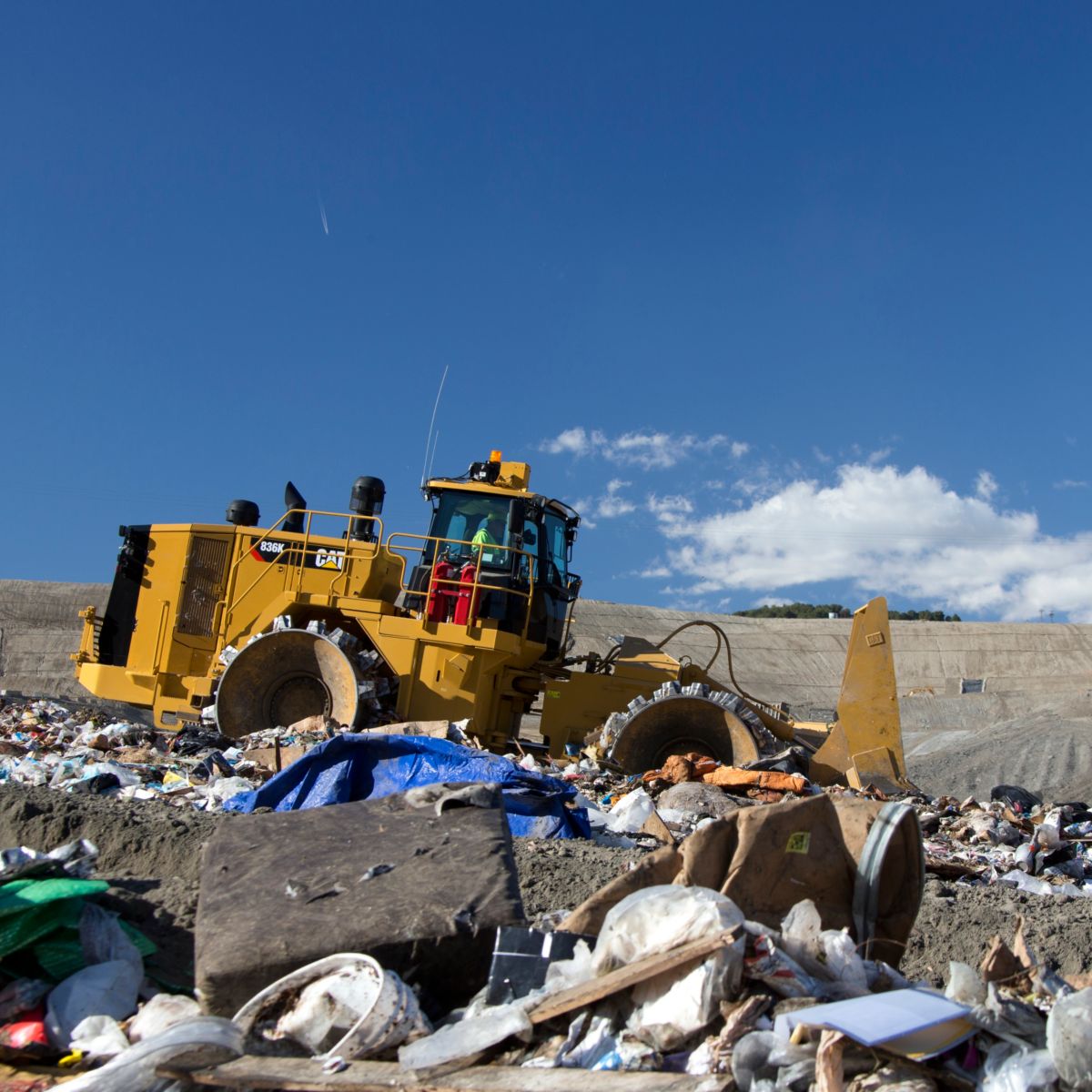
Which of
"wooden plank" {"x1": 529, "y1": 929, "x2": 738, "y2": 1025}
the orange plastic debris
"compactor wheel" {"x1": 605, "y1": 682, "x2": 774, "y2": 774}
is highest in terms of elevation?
"compactor wheel" {"x1": 605, "y1": 682, "x2": 774, "y2": 774}

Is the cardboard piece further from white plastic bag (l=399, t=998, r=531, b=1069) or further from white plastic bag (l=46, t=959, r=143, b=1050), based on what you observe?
white plastic bag (l=46, t=959, r=143, b=1050)

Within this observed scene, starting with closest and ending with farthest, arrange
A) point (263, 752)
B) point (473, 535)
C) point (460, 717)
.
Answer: point (263, 752) < point (460, 717) < point (473, 535)

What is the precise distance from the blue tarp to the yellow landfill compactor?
198 cm

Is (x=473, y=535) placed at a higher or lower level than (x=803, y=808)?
higher

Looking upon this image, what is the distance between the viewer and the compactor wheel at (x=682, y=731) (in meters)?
9.03

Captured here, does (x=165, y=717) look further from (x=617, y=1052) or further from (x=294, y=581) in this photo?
(x=617, y=1052)

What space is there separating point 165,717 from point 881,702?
21.3 feet

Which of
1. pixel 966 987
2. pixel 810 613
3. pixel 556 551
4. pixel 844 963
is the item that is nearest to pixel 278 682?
pixel 556 551

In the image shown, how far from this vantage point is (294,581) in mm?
9977

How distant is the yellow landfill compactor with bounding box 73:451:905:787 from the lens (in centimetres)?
913

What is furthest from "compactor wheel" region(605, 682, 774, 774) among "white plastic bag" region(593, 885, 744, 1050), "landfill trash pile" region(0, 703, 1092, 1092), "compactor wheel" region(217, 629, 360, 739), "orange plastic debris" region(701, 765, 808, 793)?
"white plastic bag" region(593, 885, 744, 1050)

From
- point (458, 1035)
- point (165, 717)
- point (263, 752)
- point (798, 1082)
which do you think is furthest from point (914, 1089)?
point (165, 717)

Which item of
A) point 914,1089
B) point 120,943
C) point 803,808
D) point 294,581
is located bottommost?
point 120,943


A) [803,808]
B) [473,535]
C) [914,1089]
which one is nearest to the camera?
[914,1089]
